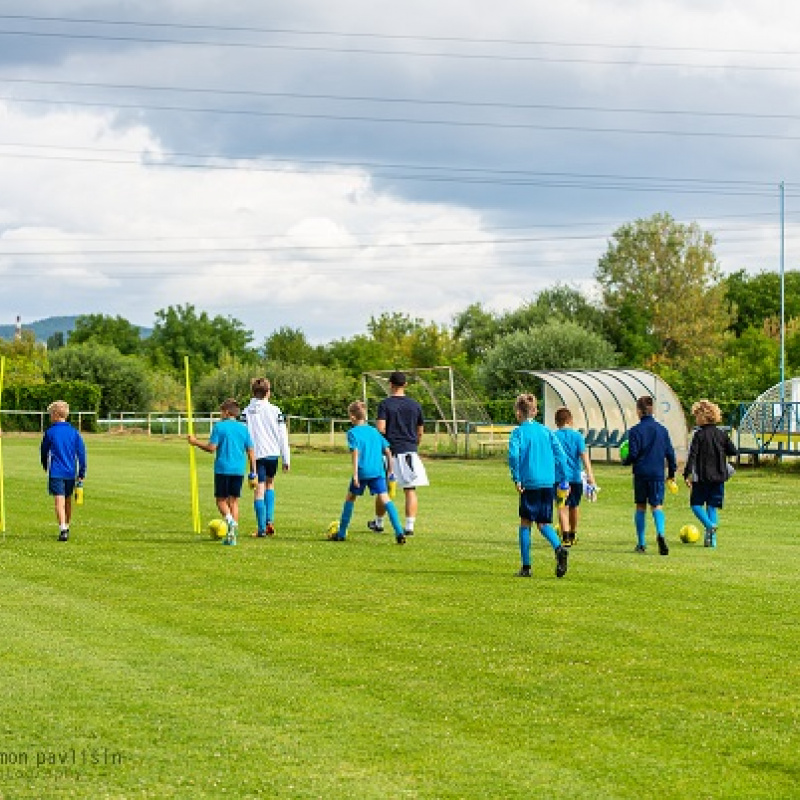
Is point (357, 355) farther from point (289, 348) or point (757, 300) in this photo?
point (757, 300)

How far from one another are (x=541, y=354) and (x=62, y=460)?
6684cm

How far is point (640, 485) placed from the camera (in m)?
18.8

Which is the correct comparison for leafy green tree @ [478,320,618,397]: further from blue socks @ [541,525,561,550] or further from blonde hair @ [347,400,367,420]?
blue socks @ [541,525,561,550]

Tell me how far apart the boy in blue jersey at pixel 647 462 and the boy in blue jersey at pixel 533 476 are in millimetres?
3049

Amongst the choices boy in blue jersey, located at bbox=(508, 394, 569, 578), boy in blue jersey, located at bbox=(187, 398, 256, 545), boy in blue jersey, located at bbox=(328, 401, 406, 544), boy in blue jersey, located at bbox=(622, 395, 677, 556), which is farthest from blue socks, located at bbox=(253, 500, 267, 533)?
boy in blue jersey, located at bbox=(508, 394, 569, 578)

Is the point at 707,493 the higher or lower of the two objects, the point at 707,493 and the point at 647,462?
the lower

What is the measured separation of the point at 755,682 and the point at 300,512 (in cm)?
1586

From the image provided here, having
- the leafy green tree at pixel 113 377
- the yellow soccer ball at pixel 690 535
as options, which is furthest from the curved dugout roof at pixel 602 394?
the leafy green tree at pixel 113 377

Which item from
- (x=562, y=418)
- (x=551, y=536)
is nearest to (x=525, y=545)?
(x=551, y=536)

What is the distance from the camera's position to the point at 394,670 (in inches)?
413

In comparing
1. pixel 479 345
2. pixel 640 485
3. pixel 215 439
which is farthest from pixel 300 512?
pixel 479 345

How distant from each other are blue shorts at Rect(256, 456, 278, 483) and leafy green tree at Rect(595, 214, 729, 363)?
84.8 metres

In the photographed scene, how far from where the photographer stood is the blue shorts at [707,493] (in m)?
19.3

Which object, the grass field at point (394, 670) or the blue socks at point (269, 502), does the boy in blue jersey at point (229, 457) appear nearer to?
the grass field at point (394, 670)
